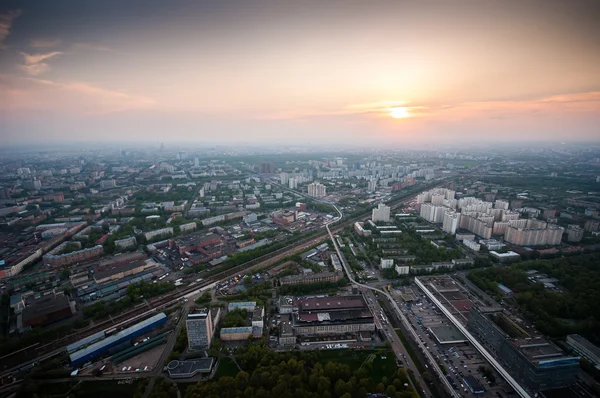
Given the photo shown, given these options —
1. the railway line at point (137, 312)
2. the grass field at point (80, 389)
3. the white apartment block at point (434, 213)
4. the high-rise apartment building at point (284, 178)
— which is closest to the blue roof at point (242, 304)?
the railway line at point (137, 312)

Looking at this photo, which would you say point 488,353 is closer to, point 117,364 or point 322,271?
point 322,271

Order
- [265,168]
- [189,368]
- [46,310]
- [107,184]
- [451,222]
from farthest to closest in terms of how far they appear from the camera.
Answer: [265,168]
[107,184]
[451,222]
[46,310]
[189,368]

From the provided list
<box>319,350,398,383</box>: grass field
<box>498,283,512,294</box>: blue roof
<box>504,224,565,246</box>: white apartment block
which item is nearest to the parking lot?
<box>319,350,398,383</box>: grass field

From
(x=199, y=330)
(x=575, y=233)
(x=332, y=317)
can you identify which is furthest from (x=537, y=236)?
(x=199, y=330)

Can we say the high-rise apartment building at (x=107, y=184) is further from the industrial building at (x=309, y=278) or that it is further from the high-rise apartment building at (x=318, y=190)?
the industrial building at (x=309, y=278)

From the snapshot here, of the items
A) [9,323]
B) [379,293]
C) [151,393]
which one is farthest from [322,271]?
[9,323]

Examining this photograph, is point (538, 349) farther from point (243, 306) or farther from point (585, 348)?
point (243, 306)

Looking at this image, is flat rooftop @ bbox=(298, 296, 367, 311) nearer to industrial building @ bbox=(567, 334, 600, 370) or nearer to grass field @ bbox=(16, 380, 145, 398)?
grass field @ bbox=(16, 380, 145, 398)
